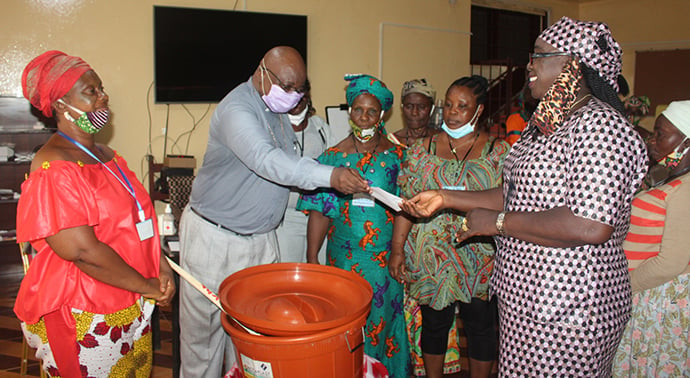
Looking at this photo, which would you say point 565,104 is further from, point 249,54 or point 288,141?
point 249,54

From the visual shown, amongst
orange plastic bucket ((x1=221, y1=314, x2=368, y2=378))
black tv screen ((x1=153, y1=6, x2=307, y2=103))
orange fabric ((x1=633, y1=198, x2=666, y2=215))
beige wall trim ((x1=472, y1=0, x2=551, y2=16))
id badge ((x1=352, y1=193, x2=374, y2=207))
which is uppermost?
beige wall trim ((x1=472, y1=0, x2=551, y2=16))

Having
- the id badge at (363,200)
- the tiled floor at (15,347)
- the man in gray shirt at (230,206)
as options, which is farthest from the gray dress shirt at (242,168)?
the tiled floor at (15,347)

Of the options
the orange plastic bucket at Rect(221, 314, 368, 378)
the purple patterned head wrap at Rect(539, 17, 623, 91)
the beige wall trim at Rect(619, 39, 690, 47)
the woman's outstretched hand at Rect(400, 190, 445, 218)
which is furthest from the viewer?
the beige wall trim at Rect(619, 39, 690, 47)

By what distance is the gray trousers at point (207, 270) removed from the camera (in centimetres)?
232

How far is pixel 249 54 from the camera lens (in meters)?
6.07

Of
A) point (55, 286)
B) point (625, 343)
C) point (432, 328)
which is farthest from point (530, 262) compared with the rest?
point (55, 286)

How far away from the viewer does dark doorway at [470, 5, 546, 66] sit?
952 centimetres

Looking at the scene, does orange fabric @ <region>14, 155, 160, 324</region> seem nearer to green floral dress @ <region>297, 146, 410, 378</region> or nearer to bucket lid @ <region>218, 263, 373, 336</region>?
bucket lid @ <region>218, 263, 373, 336</region>

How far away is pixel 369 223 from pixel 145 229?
3.83ft

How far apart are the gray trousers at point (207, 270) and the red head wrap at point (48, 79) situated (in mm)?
820

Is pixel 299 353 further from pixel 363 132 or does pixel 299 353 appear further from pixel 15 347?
pixel 15 347

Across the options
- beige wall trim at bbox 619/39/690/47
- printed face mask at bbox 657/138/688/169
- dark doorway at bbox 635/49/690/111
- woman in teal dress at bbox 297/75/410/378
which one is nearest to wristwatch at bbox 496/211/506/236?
woman in teal dress at bbox 297/75/410/378

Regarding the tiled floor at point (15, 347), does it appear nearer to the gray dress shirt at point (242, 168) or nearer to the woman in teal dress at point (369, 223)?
the woman in teal dress at point (369, 223)

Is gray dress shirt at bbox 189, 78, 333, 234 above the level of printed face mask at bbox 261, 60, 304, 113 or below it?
below
